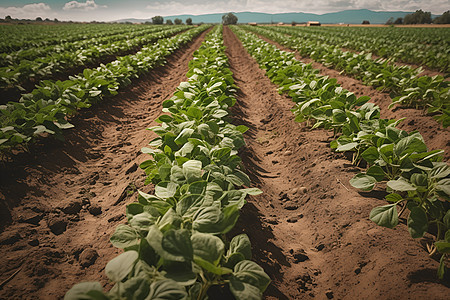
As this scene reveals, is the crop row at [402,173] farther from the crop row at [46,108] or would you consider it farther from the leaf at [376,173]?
the crop row at [46,108]

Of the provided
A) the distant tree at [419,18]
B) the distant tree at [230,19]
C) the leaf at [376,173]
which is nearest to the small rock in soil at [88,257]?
the leaf at [376,173]

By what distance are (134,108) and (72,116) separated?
1.65m

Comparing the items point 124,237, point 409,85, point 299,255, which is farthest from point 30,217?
point 409,85

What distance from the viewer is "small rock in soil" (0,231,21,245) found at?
2.15 meters

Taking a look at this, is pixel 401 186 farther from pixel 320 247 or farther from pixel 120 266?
pixel 120 266

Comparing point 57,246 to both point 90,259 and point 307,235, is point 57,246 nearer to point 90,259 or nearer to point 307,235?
point 90,259

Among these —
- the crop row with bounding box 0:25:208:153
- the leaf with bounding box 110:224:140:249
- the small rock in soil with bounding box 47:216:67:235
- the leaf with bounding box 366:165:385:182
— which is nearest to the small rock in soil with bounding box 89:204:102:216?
the small rock in soil with bounding box 47:216:67:235

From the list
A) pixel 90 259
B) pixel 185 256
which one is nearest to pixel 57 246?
pixel 90 259

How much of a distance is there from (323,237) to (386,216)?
27.1 inches

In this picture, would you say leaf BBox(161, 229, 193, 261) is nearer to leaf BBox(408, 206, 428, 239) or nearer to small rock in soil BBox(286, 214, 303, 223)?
leaf BBox(408, 206, 428, 239)

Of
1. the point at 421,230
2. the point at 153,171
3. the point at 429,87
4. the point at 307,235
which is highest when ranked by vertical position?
the point at 429,87

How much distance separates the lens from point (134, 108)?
6.39 metres

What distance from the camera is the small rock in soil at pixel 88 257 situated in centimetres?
201

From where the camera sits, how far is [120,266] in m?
1.13
